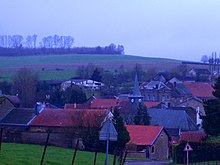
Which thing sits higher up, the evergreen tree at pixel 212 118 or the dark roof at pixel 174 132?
the evergreen tree at pixel 212 118

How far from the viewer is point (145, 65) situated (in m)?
143

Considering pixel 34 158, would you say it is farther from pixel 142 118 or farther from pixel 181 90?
pixel 181 90

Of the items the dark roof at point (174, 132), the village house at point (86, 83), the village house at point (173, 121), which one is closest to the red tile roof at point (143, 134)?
the village house at point (173, 121)

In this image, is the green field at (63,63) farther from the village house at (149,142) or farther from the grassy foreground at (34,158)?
the grassy foreground at (34,158)

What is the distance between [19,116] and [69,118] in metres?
6.29

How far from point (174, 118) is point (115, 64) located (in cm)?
7933

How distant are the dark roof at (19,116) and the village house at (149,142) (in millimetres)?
11238

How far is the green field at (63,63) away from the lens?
4667 inches

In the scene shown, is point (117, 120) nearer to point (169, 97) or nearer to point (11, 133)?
point (11, 133)

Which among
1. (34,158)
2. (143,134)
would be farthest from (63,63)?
(34,158)

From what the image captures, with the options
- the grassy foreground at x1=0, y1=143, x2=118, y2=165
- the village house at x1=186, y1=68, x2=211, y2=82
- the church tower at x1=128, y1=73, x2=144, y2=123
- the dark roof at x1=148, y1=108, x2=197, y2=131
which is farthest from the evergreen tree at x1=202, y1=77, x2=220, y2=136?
the village house at x1=186, y1=68, x2=211, y2=82

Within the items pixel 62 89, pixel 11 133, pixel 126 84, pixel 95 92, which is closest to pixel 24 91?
pixel 62 89

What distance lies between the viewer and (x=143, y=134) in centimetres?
4759

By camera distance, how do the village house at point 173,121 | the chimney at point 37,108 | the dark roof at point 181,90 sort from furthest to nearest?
the dark roof at point 181,90
the village house at point 173,121
the chimney at point 37,108
